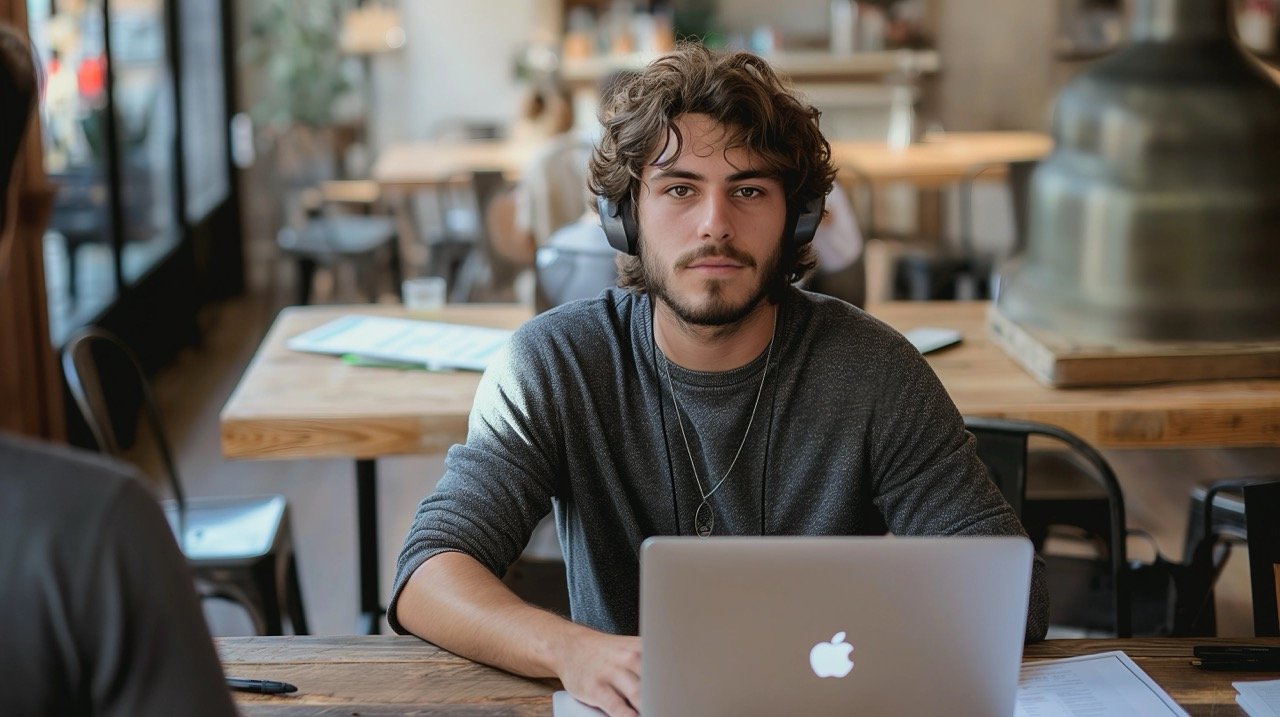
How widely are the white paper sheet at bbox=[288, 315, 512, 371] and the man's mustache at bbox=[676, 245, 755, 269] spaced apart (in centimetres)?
92

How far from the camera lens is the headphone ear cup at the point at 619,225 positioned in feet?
5.73

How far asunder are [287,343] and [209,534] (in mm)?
407

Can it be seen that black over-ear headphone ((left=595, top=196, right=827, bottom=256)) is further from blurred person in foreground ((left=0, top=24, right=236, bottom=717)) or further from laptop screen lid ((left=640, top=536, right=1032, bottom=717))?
blurred person in foreground ((left=0, top=24, right=236, bottom=717))

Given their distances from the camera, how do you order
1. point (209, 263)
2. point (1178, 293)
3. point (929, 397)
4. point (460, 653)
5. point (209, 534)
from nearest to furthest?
point (460, 653) < point (929, 397) < point (1178, 293) < point (209, 534) < point (209, 263)

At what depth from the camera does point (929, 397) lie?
5.44ft

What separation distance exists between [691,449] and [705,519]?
3.4 inches

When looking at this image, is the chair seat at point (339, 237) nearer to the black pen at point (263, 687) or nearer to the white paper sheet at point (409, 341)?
the white paper sheet at point (409, 341)

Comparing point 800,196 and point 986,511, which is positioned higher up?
point 800,196

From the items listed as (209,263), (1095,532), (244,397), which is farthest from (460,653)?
(209,263)

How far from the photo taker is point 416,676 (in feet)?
4.72

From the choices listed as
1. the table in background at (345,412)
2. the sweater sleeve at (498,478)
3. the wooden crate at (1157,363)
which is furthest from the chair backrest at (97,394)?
the wooden crate at (1157,363)

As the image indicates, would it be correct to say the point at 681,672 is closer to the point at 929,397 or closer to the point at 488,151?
the point at 929,397

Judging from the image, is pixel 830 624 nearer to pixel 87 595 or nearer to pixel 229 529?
pixel 87 595

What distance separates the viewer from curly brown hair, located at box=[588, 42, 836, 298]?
166cm
